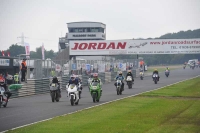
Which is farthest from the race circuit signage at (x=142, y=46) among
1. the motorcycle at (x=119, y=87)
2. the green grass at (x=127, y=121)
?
the green grass at (x=127, y=121)

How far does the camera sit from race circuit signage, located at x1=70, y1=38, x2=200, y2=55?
7150cm

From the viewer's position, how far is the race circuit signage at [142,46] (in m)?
71.5

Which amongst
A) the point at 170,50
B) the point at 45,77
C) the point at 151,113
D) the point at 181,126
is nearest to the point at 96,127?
the point at 181,126

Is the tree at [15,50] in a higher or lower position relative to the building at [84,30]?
lower

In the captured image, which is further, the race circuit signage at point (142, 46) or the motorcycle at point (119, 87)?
the race circuit signage at point (142, 46)

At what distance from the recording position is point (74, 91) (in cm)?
2483

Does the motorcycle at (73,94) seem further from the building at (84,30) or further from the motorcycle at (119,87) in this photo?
the building at (84,30)

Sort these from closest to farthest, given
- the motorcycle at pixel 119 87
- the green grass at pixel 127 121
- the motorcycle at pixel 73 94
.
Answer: the green grass at pixel 127 121 < the motorcycle at pixel 73 94 < the motorcycle at pixel 119 87

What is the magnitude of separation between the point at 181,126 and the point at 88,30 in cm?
9991

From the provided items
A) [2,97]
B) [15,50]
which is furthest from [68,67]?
[15,50]

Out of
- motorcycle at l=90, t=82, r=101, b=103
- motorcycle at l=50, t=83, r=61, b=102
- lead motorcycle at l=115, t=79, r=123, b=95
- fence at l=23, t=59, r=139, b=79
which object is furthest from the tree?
motorcycle at l=90, t=82, r=101, b=103

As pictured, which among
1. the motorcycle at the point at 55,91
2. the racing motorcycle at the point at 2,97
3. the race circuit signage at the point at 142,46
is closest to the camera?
the racing motorcycle at the point at 2,97

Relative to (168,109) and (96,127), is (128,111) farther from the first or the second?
(96,127)

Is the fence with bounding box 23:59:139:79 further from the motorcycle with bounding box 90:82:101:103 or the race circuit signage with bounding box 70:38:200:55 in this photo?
the motorcycle with bounding box 90:82:101:103
